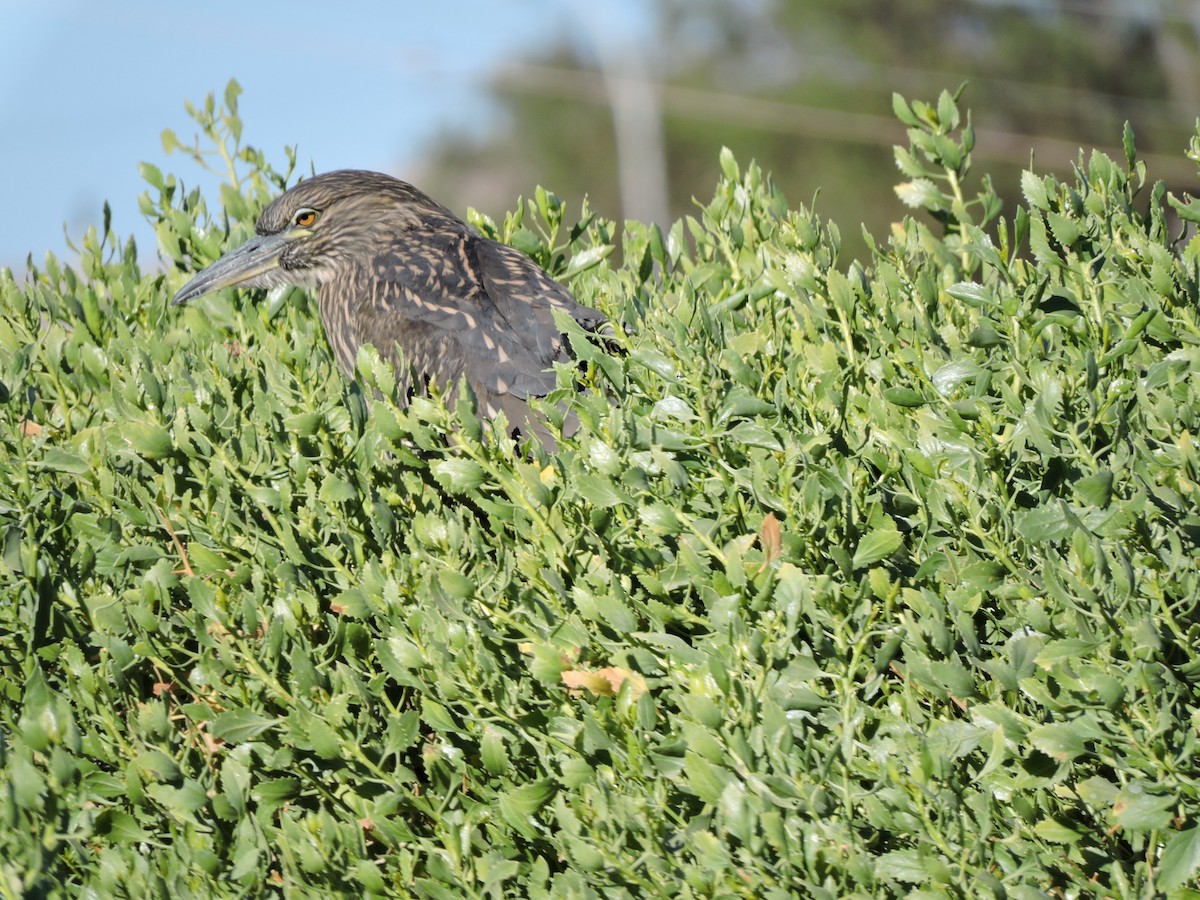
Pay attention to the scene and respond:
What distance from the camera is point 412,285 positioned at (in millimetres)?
5035

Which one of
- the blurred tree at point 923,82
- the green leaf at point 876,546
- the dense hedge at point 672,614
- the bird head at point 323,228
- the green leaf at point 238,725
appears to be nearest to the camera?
the dense hedge at point 672,614

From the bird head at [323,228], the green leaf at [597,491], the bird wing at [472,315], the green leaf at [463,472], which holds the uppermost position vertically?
the bird head at [323,228]

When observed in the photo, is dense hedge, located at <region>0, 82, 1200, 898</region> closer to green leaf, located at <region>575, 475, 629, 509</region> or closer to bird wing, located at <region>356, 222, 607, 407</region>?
green leaf, located at <region>575, 475, 629, 509</region>

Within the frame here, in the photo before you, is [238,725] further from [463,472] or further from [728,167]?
[728,167]

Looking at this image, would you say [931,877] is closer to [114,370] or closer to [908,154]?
[908,154]

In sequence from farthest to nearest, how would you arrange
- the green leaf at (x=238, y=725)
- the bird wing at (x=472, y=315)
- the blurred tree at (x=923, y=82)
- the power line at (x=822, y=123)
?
the blurred tree at (x=923, y=82) < the power line at (x=822, y=123) < the bird wing at (x=472, y=315) < the green leaf at (x=238, y=725)

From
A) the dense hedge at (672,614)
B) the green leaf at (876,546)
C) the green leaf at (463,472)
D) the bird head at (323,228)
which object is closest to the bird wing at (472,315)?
the bird head at (323,228)

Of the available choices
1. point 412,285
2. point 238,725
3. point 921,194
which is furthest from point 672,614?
point 412,285

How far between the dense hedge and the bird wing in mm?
1073

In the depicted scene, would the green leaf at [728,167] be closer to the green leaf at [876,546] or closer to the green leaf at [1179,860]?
the green leaf at [876,546]

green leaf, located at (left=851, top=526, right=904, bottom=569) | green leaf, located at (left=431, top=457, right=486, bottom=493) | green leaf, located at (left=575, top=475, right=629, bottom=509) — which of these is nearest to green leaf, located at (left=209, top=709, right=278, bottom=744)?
green leaf, located at (left=431, top=457, right=486, bottom=493)

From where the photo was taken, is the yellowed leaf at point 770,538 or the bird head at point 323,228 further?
the bird head at point 323,228

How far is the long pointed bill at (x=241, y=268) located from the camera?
15.4 feet

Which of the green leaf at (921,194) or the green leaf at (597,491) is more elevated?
the green leaf at (921,194)
